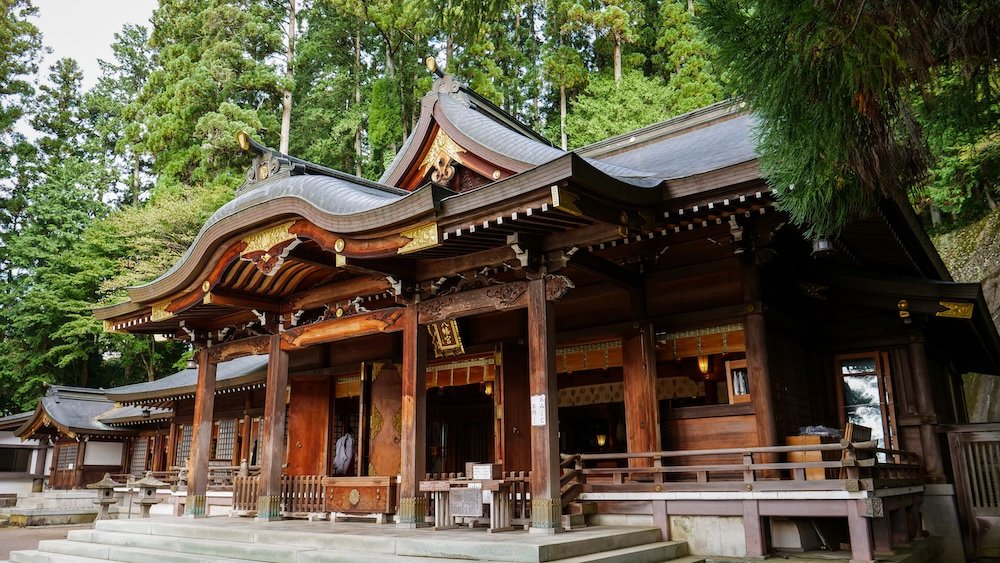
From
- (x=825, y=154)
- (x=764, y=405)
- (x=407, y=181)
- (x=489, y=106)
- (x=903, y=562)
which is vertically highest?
(x=489, y=106)

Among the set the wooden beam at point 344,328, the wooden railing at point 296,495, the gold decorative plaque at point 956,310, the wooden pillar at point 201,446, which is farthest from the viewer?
the wooden pillar at point 201,446

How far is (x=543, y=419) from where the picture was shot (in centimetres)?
769

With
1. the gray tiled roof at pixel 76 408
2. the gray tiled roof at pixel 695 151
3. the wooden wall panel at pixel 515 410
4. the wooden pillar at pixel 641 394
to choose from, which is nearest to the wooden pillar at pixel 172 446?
the gray tiled roof at pixel 76 408

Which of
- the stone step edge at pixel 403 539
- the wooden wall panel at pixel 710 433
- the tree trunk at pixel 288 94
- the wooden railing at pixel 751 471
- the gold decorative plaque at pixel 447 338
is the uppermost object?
the tree trunk at pixel 288 94

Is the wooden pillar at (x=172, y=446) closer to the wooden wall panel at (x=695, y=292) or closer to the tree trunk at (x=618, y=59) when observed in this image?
the wooden wall panel at (x=695, y=292)

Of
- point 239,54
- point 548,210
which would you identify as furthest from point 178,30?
point 548,210

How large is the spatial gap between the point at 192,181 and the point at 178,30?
267 inches

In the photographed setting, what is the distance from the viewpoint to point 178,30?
30438mm

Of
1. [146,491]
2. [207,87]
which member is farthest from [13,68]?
[146,491]

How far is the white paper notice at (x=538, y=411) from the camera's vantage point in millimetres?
7703

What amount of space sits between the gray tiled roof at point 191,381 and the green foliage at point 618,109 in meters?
15.1

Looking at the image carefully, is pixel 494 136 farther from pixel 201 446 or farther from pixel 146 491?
pixel 146 491

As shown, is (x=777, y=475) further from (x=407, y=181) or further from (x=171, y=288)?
(x=171, y=288)

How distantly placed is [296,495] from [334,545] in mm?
3746
